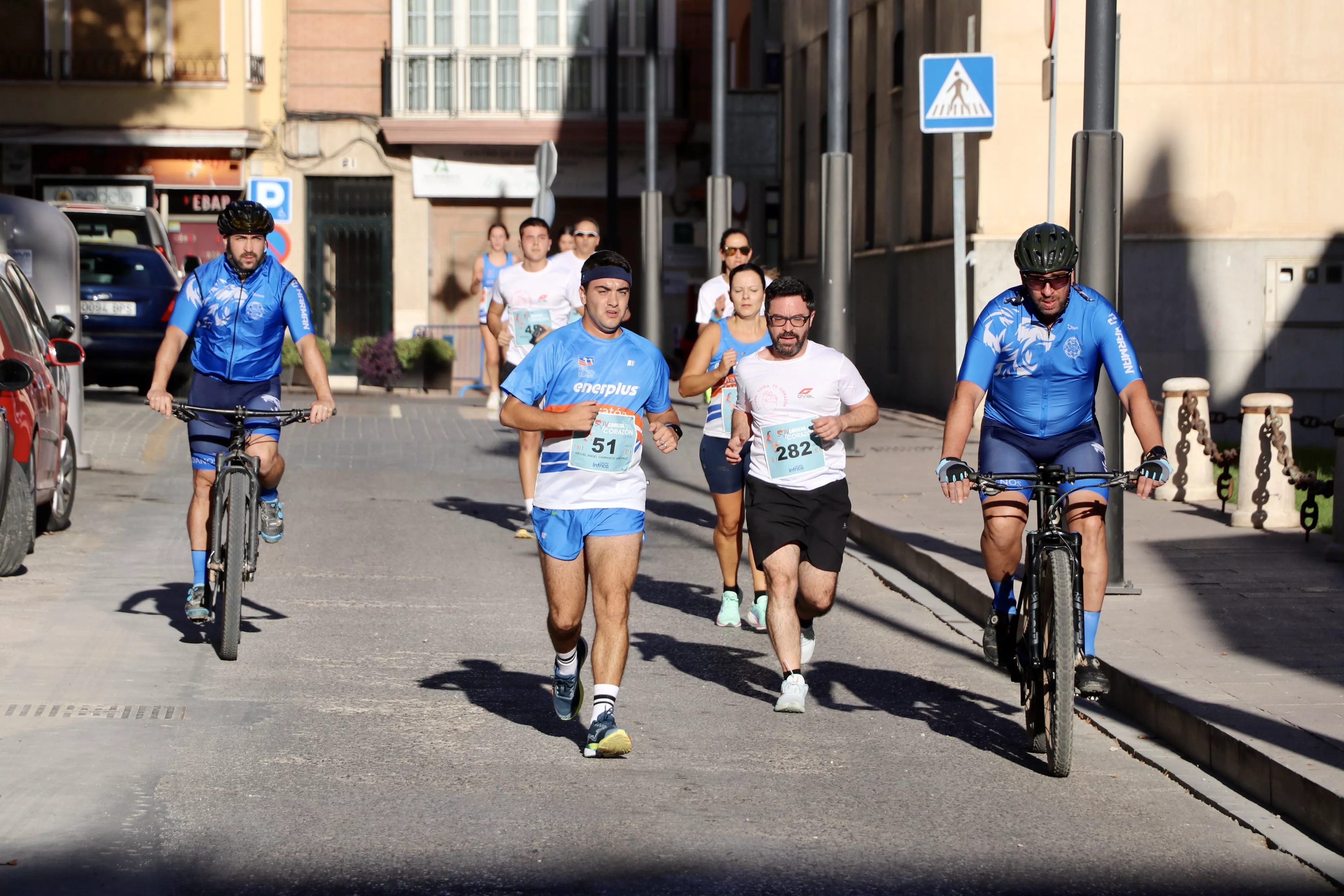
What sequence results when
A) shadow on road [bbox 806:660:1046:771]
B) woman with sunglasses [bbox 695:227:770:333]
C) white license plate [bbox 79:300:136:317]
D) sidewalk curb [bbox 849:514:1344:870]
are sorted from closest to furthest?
1. sidewalk curb [bbox 849:514:1344:870]
2. shadow on road [bbox 806:660:1046:771]
3. woman with sunglasses [bbox 695:227:770:333]
4. white license plate [bbox 79:300:136:317]

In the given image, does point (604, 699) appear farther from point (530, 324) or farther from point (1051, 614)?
point (530, 324)

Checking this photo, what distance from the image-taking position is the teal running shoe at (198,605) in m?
8.76

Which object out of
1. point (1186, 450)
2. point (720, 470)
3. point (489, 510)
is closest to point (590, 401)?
point (720, 470)

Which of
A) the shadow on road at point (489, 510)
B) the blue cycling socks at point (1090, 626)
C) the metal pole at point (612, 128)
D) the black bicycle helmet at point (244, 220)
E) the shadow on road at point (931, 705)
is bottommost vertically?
the shadow on road at point (931, 705)

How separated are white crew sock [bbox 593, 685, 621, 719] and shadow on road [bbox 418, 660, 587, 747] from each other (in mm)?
275

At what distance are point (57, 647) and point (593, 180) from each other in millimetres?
28457

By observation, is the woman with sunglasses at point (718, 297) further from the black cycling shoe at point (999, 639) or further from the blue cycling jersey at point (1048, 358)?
the black cycling shoe at point (999, 639)

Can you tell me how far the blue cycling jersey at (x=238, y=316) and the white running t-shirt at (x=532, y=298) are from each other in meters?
3.76

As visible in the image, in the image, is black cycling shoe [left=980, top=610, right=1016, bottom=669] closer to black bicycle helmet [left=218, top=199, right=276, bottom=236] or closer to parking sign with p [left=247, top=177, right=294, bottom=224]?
black bicycle helmet [left=218, top=199, right=276, bottom=236]

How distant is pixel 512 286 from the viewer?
42.1ft

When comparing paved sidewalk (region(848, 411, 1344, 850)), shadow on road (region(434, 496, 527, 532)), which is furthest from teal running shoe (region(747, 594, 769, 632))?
shadow on road (region(434, 496, 527, 532))

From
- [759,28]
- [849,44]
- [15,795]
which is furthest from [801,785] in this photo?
[759,28]

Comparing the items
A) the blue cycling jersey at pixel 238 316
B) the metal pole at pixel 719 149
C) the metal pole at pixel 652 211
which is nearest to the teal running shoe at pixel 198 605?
the blue cycling jersey at pixel 238 316

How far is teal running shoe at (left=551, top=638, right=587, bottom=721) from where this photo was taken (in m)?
7.01
